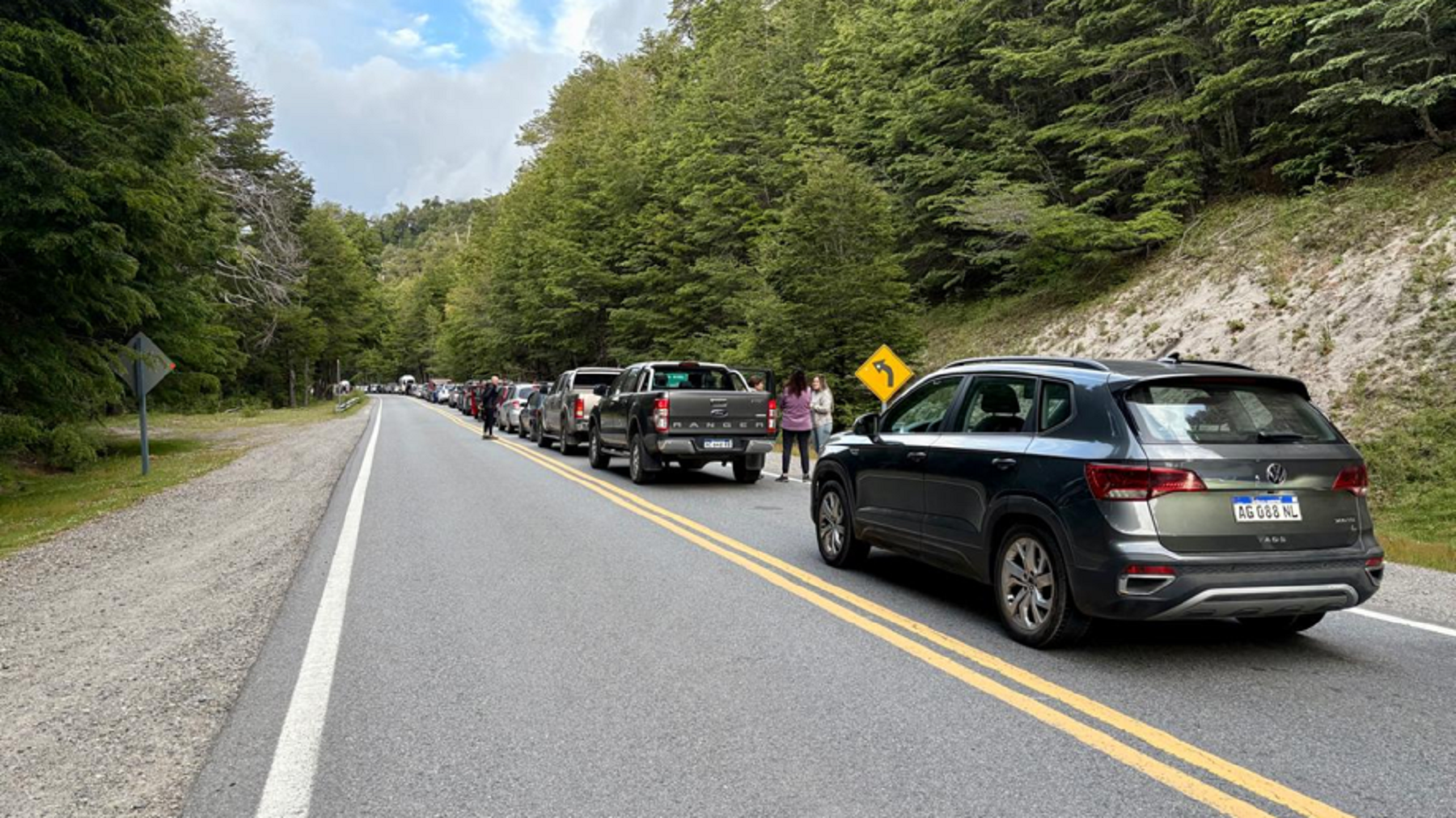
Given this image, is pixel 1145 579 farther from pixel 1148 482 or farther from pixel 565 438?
pixel 565 438

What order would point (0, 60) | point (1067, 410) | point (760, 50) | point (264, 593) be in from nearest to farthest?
point (1067, 410) < point (264, 593) < point (0, 60) < point (760, 50)

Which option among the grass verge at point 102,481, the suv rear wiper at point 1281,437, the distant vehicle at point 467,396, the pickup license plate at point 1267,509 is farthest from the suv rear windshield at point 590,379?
the distant vehicle at point 467,396

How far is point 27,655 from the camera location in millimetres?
5375

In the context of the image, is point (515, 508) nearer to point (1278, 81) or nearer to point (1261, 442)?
point (1261, 442)

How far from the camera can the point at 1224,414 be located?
4902 millimetres

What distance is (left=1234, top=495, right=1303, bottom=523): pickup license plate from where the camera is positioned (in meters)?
4.66

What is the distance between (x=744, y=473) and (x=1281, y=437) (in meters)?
10.1

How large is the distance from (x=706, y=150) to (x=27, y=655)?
103 ft

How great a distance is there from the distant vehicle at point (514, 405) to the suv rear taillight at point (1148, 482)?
25.5 meters

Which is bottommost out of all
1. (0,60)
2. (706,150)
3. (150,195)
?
(150,195)

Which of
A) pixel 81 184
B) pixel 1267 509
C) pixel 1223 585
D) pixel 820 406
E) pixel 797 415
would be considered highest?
pixel 81 184

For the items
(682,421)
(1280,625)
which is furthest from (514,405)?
(1280,625)

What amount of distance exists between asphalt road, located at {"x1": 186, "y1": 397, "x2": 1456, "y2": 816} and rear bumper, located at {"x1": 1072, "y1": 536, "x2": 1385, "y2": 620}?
1.21 ft

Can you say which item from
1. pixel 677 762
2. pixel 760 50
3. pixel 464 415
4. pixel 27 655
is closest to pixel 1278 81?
pixel 677 762
